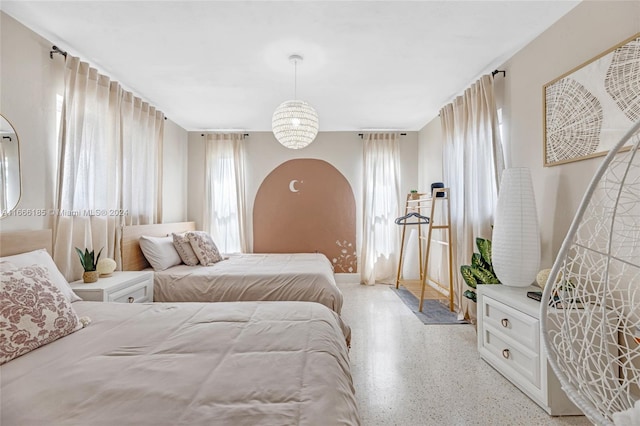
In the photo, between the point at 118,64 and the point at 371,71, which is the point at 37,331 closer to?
the point at 118,64

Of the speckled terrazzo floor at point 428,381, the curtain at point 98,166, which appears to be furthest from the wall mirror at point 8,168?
the speckled terrazzo floor at point 428,381

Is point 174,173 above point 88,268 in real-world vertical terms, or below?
above

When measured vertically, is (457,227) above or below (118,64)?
below

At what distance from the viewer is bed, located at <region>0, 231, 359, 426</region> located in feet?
2.92

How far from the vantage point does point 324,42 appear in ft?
7.90

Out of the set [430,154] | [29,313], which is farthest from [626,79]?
[29,313]

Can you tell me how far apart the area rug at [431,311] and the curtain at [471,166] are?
0.53 feet

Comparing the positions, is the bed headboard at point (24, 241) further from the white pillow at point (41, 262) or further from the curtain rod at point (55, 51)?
the curtain rod at point (55, 51)

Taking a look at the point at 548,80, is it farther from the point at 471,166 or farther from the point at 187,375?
the point at 187,375

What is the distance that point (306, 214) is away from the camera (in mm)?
5086

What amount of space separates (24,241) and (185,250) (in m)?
1.44

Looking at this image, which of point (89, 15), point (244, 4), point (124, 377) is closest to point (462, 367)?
point (124, 377)

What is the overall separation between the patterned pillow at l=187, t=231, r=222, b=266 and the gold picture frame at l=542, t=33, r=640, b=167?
131 inches

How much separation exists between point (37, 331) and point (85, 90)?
7.39 feet
